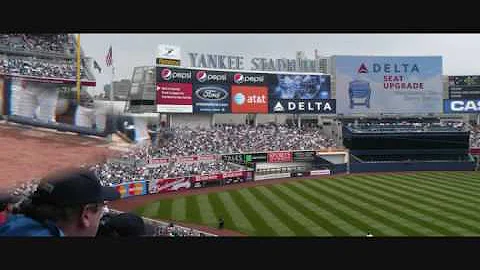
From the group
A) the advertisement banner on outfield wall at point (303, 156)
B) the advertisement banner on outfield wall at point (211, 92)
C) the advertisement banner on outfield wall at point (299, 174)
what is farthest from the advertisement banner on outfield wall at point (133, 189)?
the advertisement banner on outfield wall at point (303, 156)

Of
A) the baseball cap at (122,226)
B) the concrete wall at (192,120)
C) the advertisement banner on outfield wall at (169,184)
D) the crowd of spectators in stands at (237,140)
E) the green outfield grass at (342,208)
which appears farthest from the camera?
the concrete wall at (192,120)

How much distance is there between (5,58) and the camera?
101 ft

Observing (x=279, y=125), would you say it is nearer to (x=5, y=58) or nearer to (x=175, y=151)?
(x=175, y=151)

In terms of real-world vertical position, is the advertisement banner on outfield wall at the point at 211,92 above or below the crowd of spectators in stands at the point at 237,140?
above

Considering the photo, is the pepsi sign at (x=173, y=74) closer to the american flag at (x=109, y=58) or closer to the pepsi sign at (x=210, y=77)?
the pepsi sign at (x=210, y=77)

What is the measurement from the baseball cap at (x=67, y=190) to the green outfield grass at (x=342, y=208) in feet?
52.4

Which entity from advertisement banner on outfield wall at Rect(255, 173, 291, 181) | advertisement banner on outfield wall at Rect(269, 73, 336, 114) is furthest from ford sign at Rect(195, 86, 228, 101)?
advertisement banner on outfield wall at Rect(255, 173, 291, 181)

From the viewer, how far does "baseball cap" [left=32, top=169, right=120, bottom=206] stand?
1.97 meters

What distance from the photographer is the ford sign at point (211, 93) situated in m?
41.7

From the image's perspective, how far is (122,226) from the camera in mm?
3016

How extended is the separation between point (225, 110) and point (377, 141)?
14.8 metres

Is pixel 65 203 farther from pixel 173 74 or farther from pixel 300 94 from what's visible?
pixel 300 94

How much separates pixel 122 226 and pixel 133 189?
976 inches

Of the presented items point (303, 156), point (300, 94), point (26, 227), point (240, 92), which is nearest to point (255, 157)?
point (303, 156)
